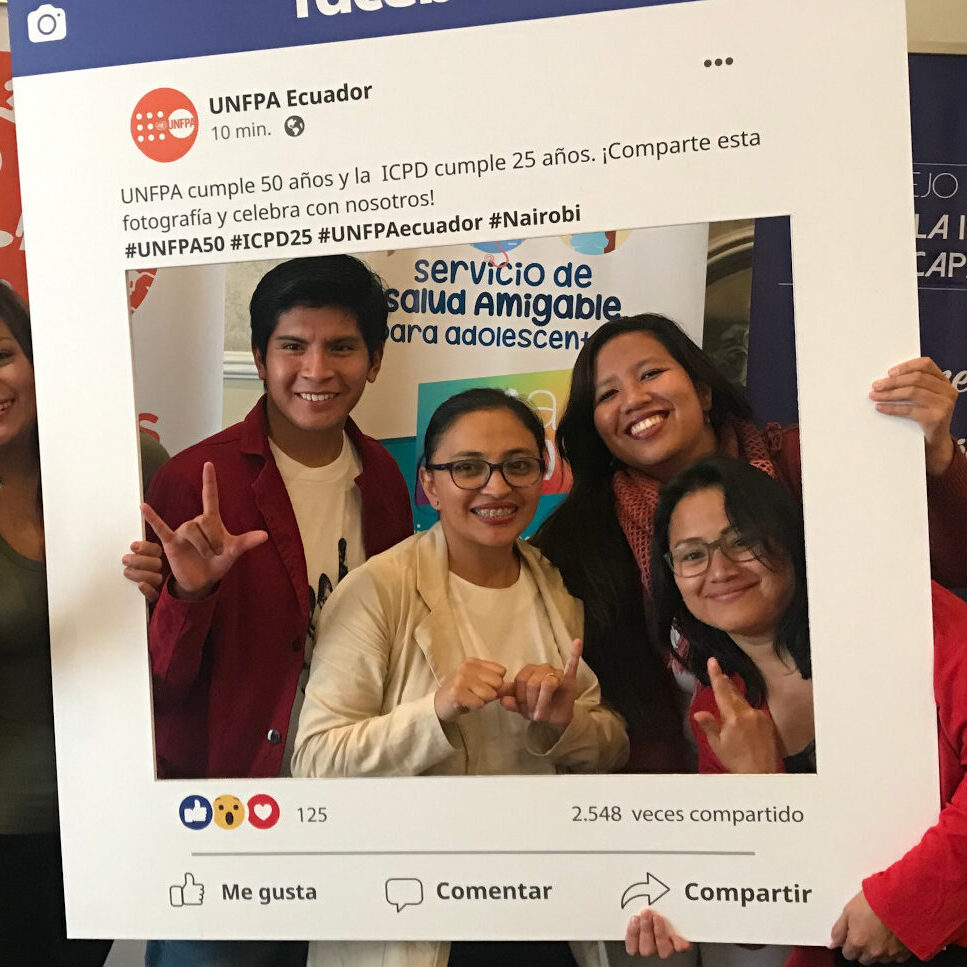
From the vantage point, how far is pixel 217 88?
1348 millimetres

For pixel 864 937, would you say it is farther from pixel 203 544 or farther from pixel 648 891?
pixel 203 544

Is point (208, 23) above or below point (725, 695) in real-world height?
above

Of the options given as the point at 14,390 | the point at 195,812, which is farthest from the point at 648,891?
the point at 14,390

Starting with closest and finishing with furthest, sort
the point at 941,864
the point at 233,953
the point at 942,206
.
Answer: the point at 941,864 < the point at 233,953 < the point at 942,206

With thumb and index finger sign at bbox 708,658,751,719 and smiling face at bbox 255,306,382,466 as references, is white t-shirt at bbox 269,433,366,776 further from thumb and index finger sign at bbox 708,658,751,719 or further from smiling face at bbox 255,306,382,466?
thumb and index finger sign at bbox 708,658,751,719

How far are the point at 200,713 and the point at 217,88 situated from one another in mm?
999

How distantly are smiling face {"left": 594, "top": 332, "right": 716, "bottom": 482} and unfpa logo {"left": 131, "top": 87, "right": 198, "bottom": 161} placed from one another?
751 millimetres

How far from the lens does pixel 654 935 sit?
4.20 ft

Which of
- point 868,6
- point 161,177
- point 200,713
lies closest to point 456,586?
point 200,713

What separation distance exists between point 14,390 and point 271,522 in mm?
552

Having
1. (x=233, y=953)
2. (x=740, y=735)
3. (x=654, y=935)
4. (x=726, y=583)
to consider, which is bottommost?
(x=233, y=953)

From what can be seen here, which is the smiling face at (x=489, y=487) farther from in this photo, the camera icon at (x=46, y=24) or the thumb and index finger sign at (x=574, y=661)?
the camera icon at (x=46, y=24)

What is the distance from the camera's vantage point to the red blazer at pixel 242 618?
1.35 m

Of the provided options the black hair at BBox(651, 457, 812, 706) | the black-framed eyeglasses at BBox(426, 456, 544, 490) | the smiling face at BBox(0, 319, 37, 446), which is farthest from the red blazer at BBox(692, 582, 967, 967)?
the smiling face at BBox(0, 319, 37, 446)
